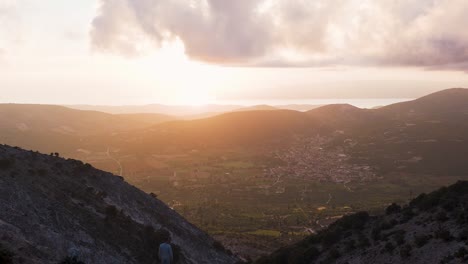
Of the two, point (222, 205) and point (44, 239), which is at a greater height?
point (44, 239)

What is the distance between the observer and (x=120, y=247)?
55.9 m

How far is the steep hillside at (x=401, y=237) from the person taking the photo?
1527 inches

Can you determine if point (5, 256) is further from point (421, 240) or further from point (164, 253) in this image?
point (421, 240)

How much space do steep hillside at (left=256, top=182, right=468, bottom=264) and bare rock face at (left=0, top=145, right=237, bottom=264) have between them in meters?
18.8

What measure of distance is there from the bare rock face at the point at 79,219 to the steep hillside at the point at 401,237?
1883 cm

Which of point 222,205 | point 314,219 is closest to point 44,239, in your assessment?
point 314,219

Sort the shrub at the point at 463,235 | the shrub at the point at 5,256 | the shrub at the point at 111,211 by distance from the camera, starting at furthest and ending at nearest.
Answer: the shrub at the point at 111,211, the shrub at the point at 463,235, the shrub at the point at 5,256

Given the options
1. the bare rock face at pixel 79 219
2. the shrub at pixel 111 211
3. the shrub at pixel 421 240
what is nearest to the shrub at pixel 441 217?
the shrub at pixel 421 240

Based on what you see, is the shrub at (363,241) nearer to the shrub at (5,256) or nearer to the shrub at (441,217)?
the shrub at (441,217)

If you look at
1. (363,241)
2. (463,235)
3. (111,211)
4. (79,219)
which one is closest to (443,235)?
(463,235)

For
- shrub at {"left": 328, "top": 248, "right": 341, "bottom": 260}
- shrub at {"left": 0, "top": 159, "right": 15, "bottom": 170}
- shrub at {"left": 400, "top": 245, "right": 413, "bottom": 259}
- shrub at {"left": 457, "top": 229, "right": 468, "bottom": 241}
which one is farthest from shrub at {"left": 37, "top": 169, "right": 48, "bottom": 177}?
shrub at {"left": 457, "top": 229, "right": 468, "bottom": 241}

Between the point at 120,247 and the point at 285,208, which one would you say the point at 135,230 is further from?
the point at 285,208

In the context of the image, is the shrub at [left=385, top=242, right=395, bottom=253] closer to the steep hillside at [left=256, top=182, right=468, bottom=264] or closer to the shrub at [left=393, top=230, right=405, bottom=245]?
the steep hillside at [left=256, top=182, right=468, bottom=264]

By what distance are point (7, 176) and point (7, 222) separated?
1393cm
